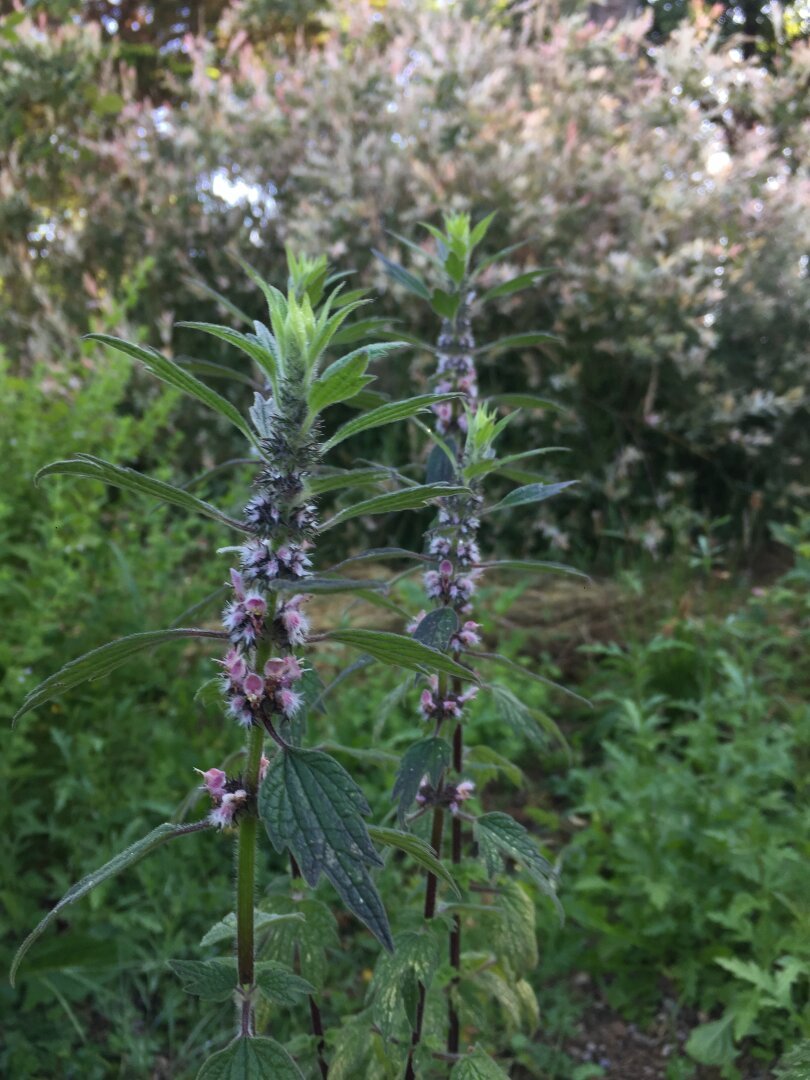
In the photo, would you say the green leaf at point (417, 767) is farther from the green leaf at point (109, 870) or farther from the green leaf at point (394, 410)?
the green leaf at point (394, 410)

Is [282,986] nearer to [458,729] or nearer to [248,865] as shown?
[248,865]

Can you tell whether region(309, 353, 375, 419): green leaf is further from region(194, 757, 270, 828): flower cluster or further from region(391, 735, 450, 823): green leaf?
region(391, 735, 450, 823): green leaf

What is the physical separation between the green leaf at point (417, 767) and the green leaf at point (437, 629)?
15 centimetres

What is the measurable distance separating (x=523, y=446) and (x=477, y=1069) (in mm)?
3655

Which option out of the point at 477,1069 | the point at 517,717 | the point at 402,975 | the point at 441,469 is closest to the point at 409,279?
the point at 441,469

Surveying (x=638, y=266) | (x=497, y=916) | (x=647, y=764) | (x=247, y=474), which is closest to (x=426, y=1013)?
(x=497, y=916)

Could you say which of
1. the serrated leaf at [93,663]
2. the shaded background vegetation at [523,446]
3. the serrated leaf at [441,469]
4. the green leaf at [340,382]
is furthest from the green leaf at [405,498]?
the shaded background vegetation at [523,446]

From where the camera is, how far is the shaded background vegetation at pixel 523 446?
2.21 m

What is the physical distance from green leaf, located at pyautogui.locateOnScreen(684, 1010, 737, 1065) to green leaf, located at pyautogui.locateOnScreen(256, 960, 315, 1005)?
1.35m

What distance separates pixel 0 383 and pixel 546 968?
239 cm

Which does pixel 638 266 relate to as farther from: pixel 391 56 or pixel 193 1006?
pixel 193 1006

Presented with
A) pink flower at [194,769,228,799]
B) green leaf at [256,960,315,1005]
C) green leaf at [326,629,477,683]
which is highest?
green leaf at [326,629,477,683]

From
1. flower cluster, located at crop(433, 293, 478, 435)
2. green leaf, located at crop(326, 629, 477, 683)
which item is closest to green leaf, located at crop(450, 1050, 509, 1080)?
green leaf, located at crop(326, 629, 477, 683)

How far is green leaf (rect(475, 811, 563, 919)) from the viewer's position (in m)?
1.20
